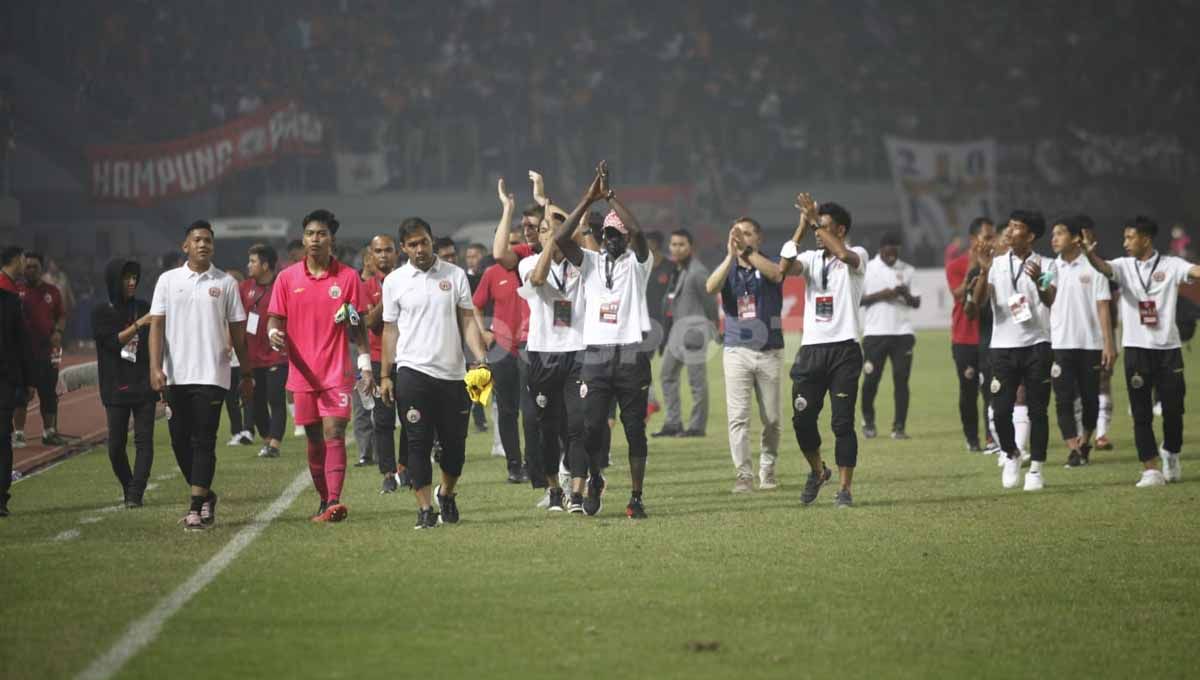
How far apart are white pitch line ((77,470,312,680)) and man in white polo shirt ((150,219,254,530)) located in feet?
1.64

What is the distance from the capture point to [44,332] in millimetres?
16766

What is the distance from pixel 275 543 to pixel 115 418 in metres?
2.89

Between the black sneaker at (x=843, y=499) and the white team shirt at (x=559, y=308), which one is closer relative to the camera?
the white team shirt at (x=559, y=308)

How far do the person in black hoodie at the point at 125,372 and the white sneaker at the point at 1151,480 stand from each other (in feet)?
25.1

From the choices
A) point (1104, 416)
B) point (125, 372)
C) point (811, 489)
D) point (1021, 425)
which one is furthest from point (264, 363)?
point (1104, 416)

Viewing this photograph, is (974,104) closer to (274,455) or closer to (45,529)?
(274,455)

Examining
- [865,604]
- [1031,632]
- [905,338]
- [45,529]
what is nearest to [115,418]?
[45,529]

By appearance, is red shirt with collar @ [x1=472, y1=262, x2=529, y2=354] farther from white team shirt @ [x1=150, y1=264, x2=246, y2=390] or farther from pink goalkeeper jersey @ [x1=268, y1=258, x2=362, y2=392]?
white team shirt @ [x1=150, y1=264, x2=246, y2=390]

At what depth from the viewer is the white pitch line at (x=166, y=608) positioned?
655 centimetres

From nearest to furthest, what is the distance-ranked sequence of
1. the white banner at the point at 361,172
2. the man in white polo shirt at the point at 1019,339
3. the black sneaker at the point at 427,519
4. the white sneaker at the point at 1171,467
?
the black sneaker at the point at 427,519, the man in white polo shirt at the point at 1019,339, the white sneaker at the point at 1171,467, the white banner at the point at 361,172

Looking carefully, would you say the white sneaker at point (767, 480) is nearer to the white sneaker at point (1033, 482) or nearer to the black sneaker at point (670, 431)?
the white sneaker at point (1033, 482)

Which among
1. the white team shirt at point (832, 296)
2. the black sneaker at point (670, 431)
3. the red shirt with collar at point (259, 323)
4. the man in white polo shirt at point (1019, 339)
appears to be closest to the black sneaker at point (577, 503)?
the white team shirt at point (832, 296)

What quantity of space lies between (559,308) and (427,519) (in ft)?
5.83

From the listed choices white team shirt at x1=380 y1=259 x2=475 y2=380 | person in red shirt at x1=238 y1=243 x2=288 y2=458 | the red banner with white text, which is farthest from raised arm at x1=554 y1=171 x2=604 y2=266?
the red banner with white text
